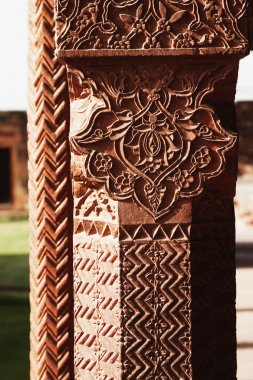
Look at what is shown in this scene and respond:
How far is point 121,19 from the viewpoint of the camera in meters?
1.19

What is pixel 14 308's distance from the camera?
5793 mm

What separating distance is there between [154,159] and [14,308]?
189 inches

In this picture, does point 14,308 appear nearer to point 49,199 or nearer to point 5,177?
point 49,199

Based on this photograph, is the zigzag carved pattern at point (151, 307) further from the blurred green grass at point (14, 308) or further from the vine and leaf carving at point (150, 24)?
the blurred green grass at point (14, 308)

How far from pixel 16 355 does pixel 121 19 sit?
3.54 m

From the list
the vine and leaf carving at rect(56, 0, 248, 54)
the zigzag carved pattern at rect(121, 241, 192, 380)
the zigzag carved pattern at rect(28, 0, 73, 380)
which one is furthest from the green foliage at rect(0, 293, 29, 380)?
the vine and leaf carving at rect(56, 0, 248, 54)

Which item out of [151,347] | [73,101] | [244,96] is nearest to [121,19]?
[73,101]

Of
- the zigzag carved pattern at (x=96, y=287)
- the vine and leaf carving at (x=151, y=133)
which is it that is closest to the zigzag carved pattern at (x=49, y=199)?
the zigzag carved pattern at (x=96, y=287)

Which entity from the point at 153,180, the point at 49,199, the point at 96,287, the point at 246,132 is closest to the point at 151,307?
the point at 96,287

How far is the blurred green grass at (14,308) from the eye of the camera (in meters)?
4.21

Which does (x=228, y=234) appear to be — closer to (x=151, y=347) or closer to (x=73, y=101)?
(x=151, y=347)

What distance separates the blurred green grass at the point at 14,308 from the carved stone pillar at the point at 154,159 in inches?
113

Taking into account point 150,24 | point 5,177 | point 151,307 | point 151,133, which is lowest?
point 5,177

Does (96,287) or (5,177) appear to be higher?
(96,287)
